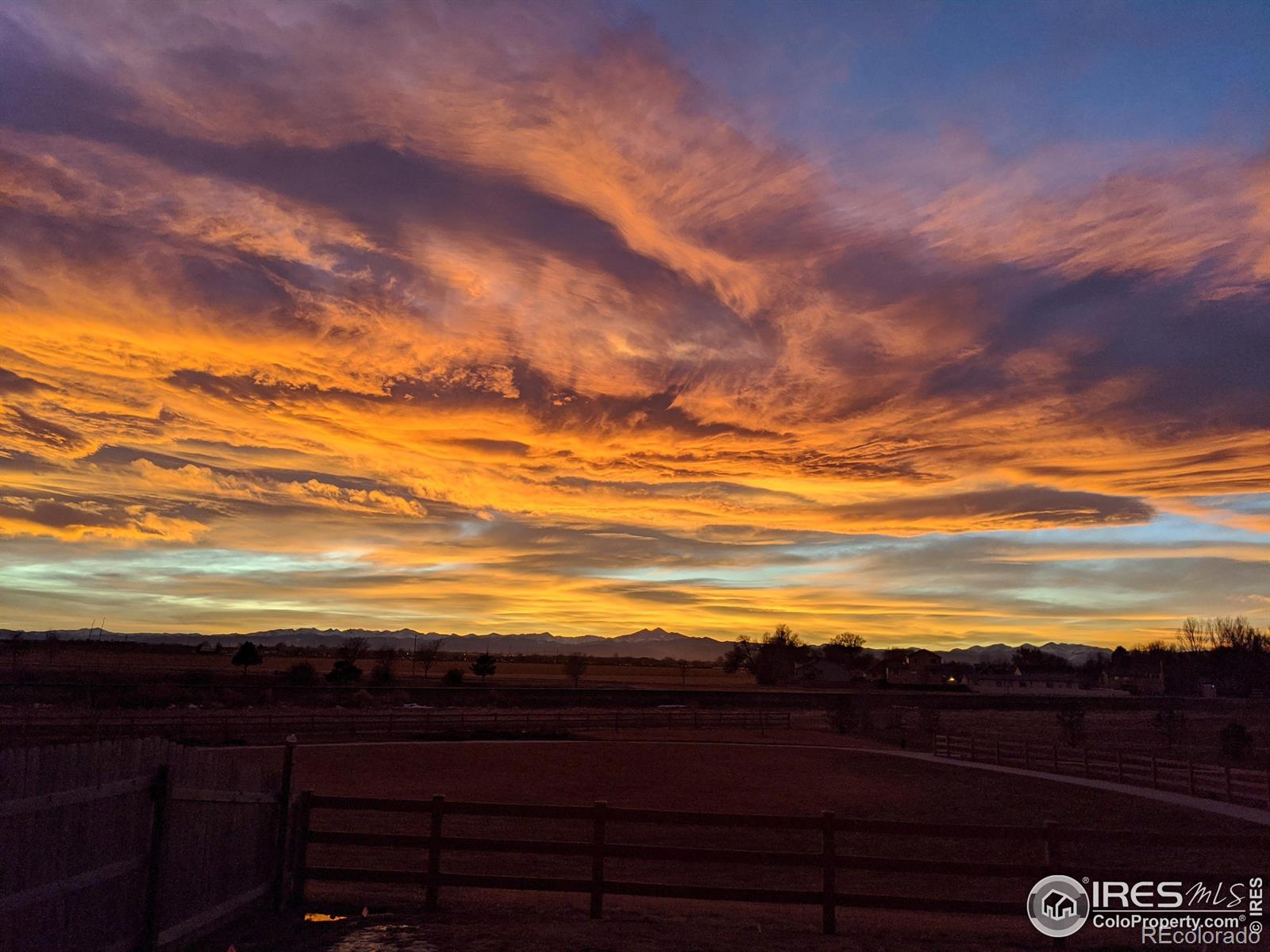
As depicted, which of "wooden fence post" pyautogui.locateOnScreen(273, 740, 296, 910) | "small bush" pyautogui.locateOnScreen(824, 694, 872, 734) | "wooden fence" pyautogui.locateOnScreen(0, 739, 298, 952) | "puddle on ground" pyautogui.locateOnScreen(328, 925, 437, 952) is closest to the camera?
"wooden fence" pyautogui.locateOnScreen(0, 739, 298, 952)

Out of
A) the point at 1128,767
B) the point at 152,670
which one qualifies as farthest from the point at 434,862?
the point at 152,670

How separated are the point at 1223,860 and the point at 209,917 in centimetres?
1675

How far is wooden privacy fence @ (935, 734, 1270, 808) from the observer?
24.5 meters

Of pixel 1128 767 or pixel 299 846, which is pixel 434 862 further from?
pixel 1128 767

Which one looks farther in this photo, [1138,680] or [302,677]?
[1138,680]

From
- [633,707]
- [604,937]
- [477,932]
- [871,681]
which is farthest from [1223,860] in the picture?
[871,681]

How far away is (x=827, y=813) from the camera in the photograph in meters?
9.42

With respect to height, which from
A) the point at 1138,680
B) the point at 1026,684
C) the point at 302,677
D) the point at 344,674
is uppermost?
the point at 344,674

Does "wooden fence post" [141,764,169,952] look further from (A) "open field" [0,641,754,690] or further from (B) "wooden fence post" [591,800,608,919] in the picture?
(A) "open field" [0,641,754,690]

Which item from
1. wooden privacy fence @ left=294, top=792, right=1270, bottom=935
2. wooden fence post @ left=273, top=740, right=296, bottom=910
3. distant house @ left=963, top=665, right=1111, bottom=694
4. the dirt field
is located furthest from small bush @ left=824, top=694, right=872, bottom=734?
distant house @ left=963, top=665, right=1111, bottom=694

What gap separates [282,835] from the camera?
9.80m

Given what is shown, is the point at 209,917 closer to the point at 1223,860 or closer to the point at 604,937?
the point at 604,937

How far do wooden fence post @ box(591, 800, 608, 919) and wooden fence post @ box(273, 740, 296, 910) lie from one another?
3.43 metres

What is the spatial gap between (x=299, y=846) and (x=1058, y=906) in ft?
27.2
